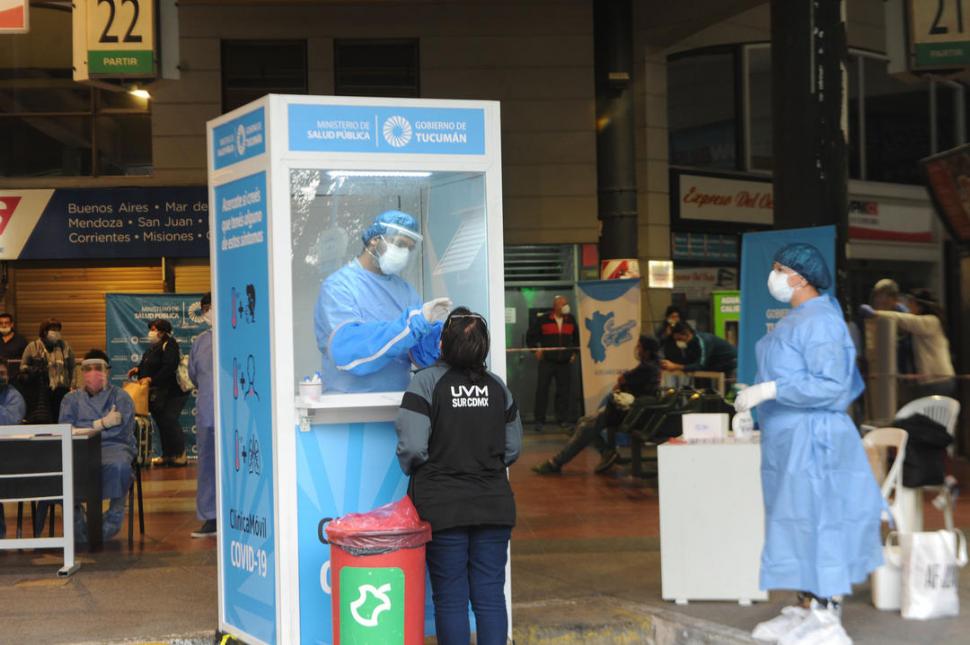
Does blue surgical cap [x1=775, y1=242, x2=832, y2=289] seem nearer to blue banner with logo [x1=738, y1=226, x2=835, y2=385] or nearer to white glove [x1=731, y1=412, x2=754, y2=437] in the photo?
white glove [x1=731, y1=412, x2=754, y2=437]

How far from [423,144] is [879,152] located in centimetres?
1860

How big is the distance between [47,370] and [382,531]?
34.8ft

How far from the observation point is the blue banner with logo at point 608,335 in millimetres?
14188

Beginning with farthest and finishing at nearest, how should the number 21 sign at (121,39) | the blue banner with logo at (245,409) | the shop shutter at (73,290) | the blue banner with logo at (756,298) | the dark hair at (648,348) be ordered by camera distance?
the shop shutter at (73,290) → the dark hair at (648,348) → the number 21 sign at (121,39) → the blue banner with logo at (756,298) → the blue banner with logo at (245,409)

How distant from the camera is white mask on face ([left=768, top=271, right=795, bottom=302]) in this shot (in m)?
5.93

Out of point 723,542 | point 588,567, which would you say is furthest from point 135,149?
point 723,542

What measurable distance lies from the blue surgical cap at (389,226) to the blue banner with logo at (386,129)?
1.11 feet

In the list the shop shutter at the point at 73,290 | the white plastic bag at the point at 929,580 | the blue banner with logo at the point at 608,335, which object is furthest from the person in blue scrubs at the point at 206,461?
the shop shutter at the point at 73,290

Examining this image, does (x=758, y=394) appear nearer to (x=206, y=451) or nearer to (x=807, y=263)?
(x=807, y=263)

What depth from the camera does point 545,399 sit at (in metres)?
16.3

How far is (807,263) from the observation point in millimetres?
5871

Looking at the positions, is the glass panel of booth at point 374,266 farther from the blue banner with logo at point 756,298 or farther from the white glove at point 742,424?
the blue banner with logo at point 756,298

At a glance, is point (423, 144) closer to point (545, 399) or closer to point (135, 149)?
point (545, 399)

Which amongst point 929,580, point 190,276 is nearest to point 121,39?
point 190,276
